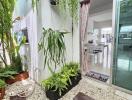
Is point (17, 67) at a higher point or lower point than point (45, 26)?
lower

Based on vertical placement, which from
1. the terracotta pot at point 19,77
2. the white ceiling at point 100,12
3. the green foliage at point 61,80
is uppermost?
the white ceiling at point 100,12

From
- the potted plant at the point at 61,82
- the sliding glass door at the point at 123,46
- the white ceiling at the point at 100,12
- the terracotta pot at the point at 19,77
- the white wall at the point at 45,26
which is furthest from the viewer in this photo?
the white ceiling at the point at 100,12

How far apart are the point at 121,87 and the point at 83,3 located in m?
1.87

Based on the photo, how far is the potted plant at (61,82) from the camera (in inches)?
77.5

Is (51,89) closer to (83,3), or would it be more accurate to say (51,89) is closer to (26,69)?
(26,69)

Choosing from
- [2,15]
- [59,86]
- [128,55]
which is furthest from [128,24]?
[2,15]

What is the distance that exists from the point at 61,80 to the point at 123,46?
1249 mm

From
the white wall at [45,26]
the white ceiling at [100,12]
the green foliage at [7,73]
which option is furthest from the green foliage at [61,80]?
the white ceiling at [100,12]

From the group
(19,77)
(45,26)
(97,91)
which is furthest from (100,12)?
(19,77)

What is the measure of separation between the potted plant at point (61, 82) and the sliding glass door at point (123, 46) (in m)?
0.76

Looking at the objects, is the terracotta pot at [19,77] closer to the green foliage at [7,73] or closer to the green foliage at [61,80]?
the green foliage at [7,73]

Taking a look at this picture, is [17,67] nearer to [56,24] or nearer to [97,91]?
[56,24]

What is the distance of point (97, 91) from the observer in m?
2.21

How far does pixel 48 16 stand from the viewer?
94.3 inches
